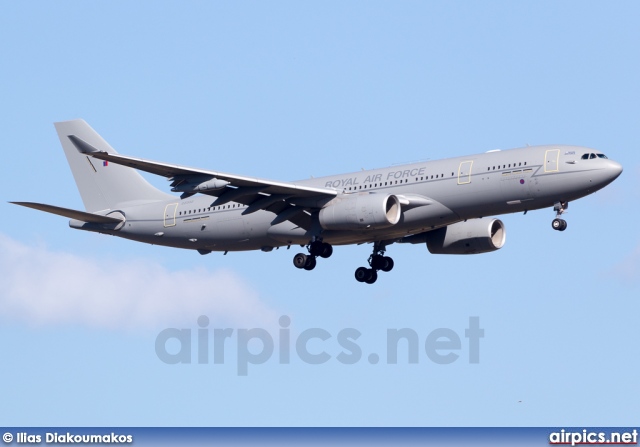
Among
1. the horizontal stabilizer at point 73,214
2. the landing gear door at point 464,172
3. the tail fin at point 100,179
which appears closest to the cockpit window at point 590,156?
the landing gear door at point 464,172

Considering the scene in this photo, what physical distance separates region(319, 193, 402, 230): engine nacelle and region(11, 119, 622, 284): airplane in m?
0.05

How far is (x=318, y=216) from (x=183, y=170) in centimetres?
726

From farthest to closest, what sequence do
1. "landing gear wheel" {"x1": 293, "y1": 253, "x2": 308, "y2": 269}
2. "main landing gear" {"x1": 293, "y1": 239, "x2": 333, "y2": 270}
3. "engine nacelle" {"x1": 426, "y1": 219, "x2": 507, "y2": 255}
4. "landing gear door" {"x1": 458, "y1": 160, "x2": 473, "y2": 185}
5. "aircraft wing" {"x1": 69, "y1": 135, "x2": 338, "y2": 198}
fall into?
"engine nacelle" {"x1": 426, "y1": 219, "x2": 507, "y2": 255} → "landing gear wheel" {"x1": 293, "y1": 253, "x2": 308, "y2": 269} → "main landing gear" {"x1": 293, "y1": 239, "x2": 333, "y2": 270} → "landing gear door" {"x1": 458, "y1": 160, "x2": 473, "y2": 185} → "aircraft wing" {"x1": 69, "y1": 135, "x2": 338, "y2": 198}

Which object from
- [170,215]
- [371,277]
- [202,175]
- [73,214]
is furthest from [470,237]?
[73,214]

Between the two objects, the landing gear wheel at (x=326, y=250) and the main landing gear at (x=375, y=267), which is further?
the main landing gear at (x=375, y=267)

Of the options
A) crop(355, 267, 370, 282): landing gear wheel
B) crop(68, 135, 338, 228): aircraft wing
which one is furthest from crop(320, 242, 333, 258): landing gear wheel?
crop(355, 267, 370, 282): landing gear wheel

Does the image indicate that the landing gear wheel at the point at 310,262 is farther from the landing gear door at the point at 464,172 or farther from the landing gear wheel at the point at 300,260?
the landing gear door at the point at 464,172

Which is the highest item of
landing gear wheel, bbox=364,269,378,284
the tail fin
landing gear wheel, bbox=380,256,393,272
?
the tail fin

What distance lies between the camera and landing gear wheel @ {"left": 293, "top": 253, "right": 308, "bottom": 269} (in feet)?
179

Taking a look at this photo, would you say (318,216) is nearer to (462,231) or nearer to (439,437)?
(462,231)

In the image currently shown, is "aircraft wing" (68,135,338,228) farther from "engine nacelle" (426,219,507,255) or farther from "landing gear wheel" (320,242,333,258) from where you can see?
"engine nacelle" (426,219,507,255)

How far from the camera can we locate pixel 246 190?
51.1m

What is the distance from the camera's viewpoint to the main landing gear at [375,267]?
57.8 metres

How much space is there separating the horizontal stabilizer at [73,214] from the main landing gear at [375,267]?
12.7 metres
